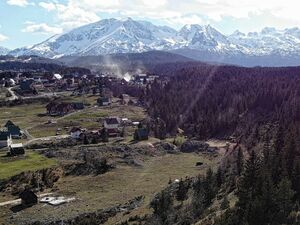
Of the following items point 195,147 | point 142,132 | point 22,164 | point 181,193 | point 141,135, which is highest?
point 181,193

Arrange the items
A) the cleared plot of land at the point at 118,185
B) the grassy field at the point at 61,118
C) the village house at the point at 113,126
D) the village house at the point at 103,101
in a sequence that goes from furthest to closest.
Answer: the village house at the point at 103,101 → the grassy field at the point at 61,118 → the village house at the point at 113,126 → the cleared plot of land at the point at 118,185

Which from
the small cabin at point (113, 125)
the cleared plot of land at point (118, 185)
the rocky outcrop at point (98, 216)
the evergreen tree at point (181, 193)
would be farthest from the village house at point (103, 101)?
the evergreen tree at point (181, 193)

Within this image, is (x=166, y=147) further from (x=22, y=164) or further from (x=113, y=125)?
(x=22, y=164)

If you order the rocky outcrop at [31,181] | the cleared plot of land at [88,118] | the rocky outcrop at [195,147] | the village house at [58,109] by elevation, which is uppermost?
the village house at [58,109]

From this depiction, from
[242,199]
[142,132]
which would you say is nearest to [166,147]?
[142,132]

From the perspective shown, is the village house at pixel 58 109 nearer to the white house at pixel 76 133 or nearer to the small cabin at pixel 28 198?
the white house at pixel 76 133

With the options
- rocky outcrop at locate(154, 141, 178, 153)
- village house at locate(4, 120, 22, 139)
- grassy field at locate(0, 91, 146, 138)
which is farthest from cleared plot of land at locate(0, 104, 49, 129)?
rocky outcrop at locate(154, 141, 178, 153)

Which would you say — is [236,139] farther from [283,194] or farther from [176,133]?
[283,194]

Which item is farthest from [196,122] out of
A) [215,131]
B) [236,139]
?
[236,139]
